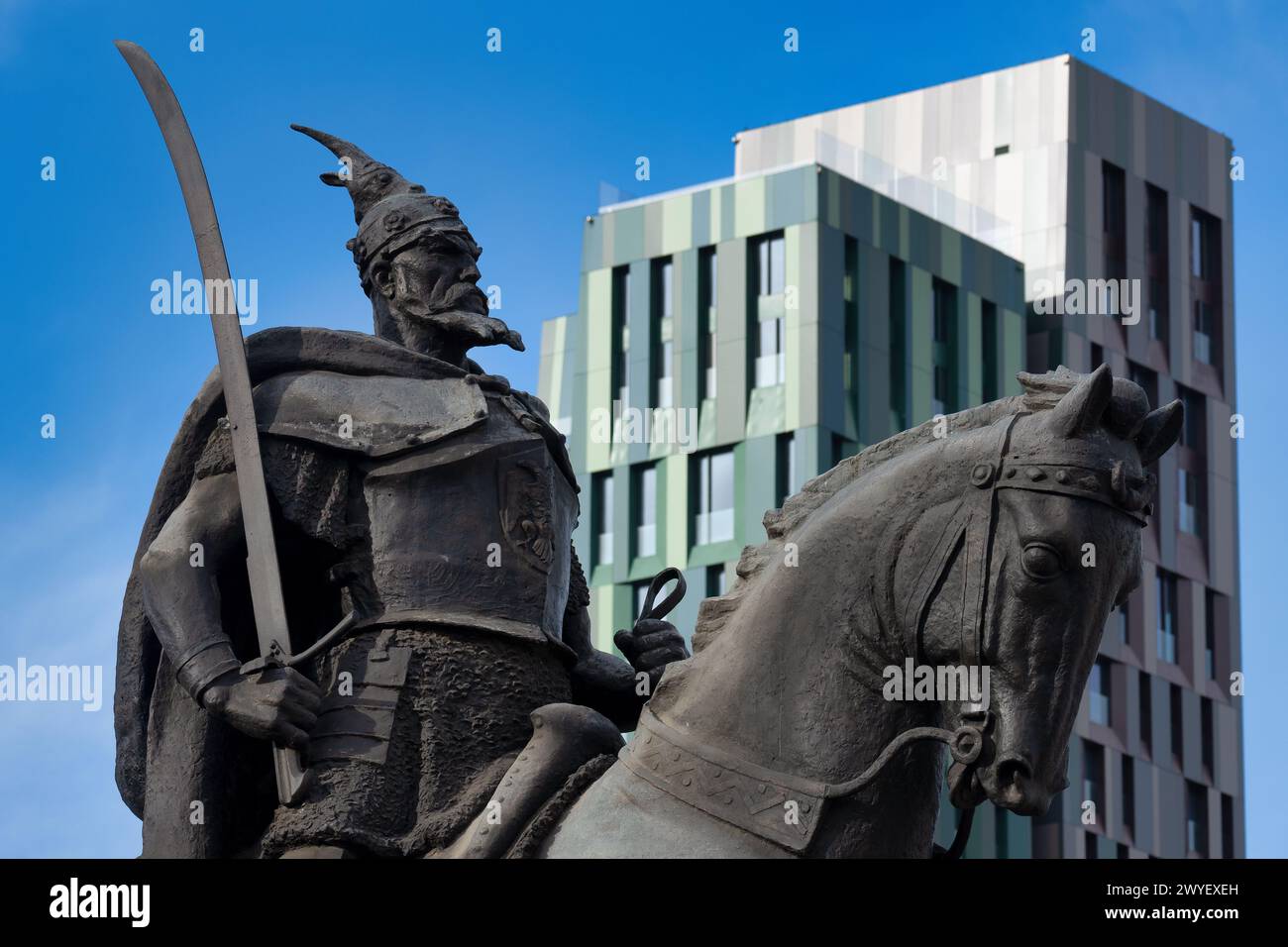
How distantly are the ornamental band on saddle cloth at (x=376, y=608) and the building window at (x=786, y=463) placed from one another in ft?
164

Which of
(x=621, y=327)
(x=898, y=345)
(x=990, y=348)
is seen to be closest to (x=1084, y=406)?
(x=898, y=345)

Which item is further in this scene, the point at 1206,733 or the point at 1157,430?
the point at 1206,733

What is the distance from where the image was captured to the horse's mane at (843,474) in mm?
10273

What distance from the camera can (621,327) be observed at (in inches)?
2598

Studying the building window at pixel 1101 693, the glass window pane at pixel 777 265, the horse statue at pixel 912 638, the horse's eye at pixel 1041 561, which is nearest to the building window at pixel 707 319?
the glass window pane at pixel 777 265

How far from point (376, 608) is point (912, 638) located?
2546 millimetres

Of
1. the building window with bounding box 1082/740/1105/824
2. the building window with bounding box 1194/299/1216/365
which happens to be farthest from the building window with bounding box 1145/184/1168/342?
the building window with bounding box 1082/740/1105/824

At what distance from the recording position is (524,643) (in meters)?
11.7

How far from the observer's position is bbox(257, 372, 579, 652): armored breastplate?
11.6m

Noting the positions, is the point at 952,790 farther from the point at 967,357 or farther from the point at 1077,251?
the point at 1077,251

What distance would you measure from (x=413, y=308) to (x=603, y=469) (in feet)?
172

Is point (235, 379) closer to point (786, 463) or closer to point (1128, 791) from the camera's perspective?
point (786, 463)
